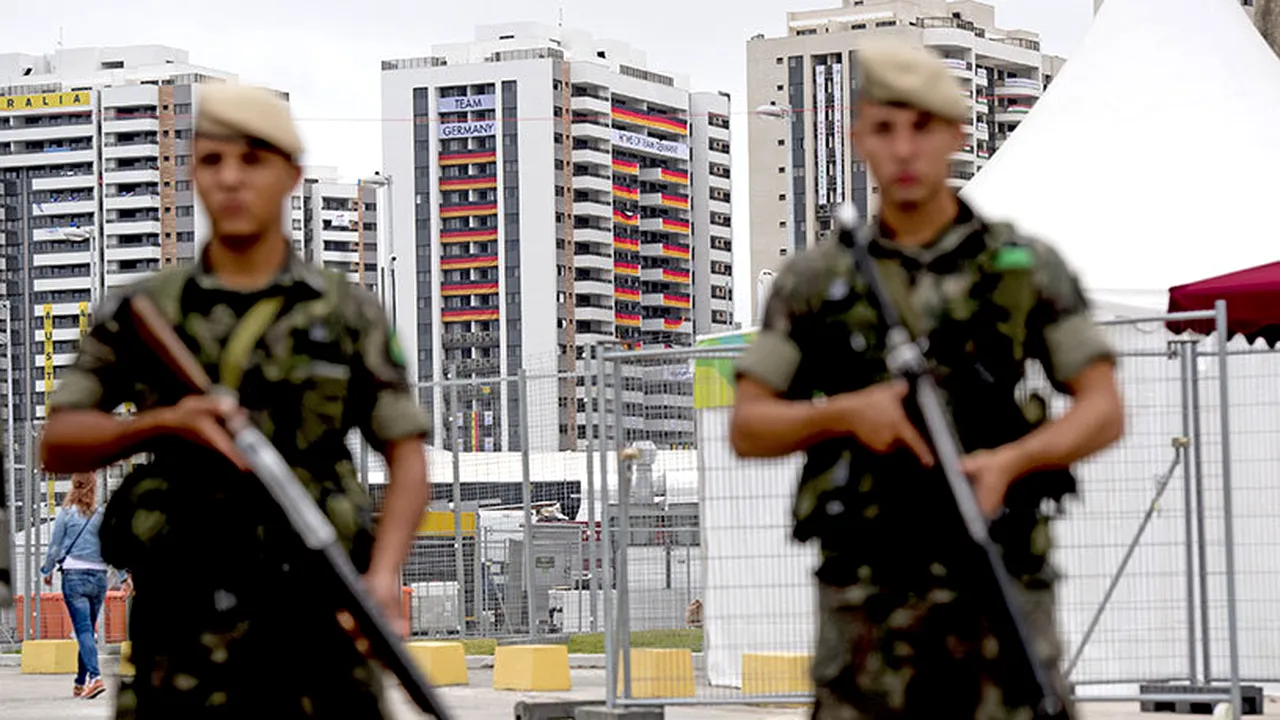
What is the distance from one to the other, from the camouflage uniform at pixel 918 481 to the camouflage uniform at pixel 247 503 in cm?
66

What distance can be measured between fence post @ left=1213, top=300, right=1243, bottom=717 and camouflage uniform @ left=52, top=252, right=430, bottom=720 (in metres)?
9.31

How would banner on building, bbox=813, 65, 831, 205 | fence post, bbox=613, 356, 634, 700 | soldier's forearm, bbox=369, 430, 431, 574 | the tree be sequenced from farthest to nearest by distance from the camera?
banner on building, bbox=813, 65, 831, 205, the tree, fence post, bbox=613, 356, 634, 700, soldier's forearm, bbox=369, 430, 431, 574

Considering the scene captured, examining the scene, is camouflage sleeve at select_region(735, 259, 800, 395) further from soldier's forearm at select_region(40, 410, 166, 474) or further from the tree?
the tree

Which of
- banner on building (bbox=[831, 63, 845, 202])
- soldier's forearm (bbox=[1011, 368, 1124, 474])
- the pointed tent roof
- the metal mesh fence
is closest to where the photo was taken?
→ soldier's forearm (bbox=[1011, 368, 1124, 474])

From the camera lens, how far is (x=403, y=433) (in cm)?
461

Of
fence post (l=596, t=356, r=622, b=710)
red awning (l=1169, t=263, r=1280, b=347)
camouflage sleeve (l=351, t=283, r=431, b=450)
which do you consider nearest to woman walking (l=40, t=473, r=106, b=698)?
fence post (l=596, t=356, r=622, b=710)

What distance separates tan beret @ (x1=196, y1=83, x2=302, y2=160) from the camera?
4.55 metres

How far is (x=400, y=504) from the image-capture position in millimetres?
4555

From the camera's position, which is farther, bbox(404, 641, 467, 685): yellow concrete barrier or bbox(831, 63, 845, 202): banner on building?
bbox(831, 63, 845, 202): banner on building

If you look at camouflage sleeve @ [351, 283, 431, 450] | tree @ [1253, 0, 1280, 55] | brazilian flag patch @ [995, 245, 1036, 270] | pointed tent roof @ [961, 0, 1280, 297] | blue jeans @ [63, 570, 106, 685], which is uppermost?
tree @ [1253, 0, 1280, 55]

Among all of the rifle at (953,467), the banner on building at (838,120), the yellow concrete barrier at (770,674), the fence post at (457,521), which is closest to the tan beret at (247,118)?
the rifle at (953,467)

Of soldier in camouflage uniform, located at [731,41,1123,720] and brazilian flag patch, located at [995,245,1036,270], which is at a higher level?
brazilian flag patch, located at [995,245,1036,270]

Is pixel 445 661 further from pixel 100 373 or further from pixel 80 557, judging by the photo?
pixel 100 373

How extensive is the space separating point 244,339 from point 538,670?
48.9 feet
